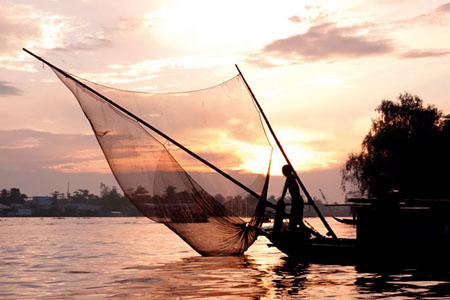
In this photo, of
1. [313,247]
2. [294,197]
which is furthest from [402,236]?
[294,197]

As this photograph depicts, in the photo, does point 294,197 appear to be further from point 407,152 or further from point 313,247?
point 407,152

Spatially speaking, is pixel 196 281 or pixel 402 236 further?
pixel 402 236

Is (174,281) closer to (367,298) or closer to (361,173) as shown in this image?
(367,298)

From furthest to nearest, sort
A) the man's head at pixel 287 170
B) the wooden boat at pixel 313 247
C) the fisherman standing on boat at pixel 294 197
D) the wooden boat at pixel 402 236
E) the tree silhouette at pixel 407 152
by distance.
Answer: the tree silhouette at pixel 407 152
the man's head at pixel 287 170
the fisherman standing on boat at pixel 294 197
the wooden boat at pixel 313 247
the wooden boat at pixel 402 236

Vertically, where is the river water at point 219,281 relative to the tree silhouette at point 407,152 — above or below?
below

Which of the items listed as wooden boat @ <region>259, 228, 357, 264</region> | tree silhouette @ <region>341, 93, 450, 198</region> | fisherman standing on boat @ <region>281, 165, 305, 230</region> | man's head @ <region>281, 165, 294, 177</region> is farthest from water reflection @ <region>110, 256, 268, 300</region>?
tree silhouette @ <region>341, 93, 450, 198</region>

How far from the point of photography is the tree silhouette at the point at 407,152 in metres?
47.6

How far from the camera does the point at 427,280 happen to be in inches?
655

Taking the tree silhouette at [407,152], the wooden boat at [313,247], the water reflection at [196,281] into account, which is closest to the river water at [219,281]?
the water reflection at [196,281]

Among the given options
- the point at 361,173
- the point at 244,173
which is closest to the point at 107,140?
the point at 244,173

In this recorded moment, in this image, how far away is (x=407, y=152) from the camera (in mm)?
50594

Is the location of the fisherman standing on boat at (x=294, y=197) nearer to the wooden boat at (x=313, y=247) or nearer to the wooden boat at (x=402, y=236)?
the wooden boat at (x=313, y=247)

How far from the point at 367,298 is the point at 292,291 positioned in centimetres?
195

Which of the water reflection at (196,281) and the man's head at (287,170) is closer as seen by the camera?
the water reflection at (196,281)
